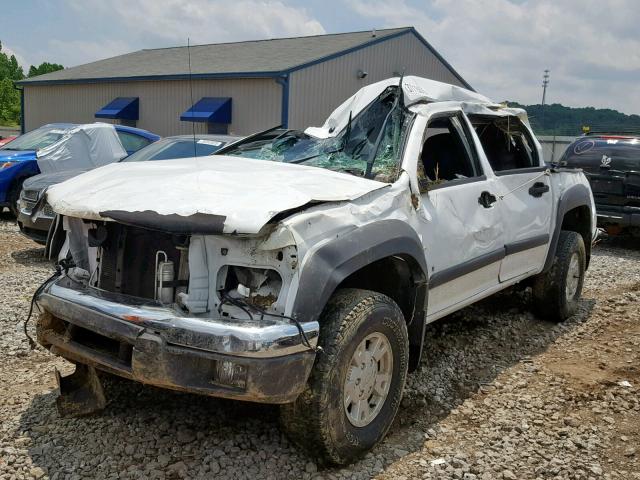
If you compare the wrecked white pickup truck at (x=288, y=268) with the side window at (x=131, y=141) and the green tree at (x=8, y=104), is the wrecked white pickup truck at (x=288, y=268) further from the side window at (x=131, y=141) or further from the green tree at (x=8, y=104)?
the green tree at (x=8, y=104)

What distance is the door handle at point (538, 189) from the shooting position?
16.5ft

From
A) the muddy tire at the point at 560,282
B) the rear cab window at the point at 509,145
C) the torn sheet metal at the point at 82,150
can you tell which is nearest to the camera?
the rear cab window at the point at 509,145

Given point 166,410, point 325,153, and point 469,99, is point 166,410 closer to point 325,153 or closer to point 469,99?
point 325,153

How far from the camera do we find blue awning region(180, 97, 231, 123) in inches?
804

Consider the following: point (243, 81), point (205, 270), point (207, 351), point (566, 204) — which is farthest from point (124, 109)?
point (207, 351)

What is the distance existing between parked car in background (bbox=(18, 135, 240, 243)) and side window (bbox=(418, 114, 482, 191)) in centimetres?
320

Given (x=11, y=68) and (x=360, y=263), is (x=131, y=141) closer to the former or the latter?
(x=360, y=263)

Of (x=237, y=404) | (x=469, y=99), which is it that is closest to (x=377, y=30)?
(x=469, y=99)

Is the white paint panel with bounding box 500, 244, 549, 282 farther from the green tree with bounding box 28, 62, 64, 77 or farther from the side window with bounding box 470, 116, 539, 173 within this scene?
the green tree with bounding box 28, 62, 64, 77

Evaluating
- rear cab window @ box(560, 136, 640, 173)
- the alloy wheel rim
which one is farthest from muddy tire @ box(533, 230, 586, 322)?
rear cab window @ box(560, 136, 640, 173)

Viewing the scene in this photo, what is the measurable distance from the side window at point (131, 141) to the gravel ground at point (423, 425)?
6090 mm

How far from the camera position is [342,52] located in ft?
68.2

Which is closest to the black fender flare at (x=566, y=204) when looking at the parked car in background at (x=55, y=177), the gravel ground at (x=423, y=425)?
the gravel ground at (x=423, y=425)

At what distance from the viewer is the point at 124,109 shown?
77.9 ft
